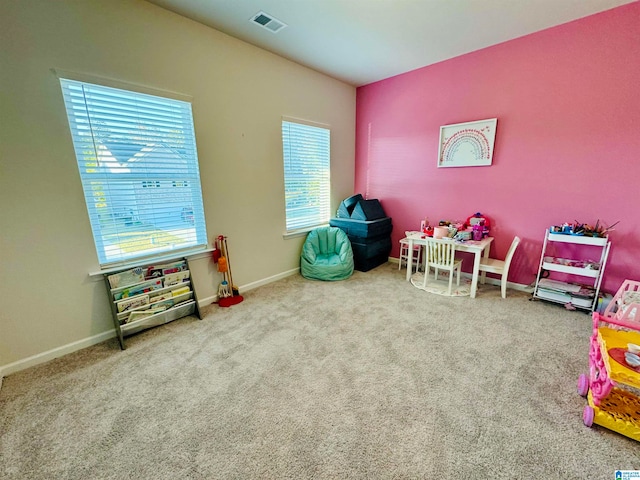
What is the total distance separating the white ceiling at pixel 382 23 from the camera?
2.11 metres

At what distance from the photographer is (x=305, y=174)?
3.58m

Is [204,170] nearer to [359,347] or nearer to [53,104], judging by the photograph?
[53,104]

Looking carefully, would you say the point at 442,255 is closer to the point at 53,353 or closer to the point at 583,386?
the point at 583,386

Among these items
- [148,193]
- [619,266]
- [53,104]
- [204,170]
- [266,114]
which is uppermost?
[266,114]

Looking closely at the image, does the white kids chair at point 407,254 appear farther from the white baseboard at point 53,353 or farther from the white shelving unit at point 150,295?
the white baseboard at point 53,353

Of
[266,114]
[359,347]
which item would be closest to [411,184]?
[266,114]

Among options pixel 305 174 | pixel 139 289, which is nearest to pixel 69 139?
pixel 139 289

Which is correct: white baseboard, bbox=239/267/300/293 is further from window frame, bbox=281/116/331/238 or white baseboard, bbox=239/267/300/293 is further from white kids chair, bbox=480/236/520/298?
white kids chair, bbox=480/236/520/298

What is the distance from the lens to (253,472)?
116 cm

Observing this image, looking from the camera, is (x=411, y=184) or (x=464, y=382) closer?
(x=464, y=382)

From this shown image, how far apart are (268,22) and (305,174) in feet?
5.50

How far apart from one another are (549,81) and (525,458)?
Answer: 3259mm

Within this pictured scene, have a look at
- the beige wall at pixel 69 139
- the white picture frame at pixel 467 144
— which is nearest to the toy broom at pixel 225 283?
the beige wall at pixel 69 139

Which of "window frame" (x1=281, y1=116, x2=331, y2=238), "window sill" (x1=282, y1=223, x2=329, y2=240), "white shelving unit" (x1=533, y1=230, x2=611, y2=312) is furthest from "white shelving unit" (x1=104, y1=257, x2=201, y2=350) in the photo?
"white shelving unit" (x1=533, y1=230, x2=611, y2=312)
